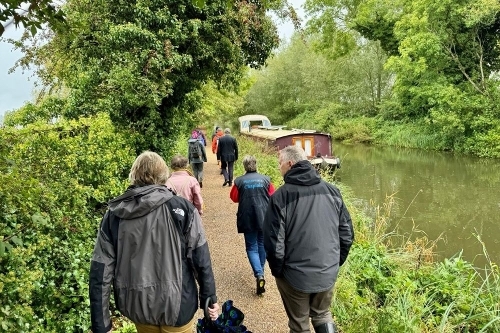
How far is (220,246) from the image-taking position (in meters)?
7.27

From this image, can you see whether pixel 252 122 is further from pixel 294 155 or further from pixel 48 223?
pixel 294 155

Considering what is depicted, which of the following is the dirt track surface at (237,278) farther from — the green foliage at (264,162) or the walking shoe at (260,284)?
the green foliage at (264,162)

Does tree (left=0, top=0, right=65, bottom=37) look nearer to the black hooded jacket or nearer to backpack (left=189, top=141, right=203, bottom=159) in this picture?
the black hooded jacket

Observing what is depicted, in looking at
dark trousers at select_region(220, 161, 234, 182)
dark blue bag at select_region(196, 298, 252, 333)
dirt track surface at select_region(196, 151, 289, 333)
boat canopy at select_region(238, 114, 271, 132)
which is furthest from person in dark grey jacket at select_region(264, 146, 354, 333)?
boat canopy at select_region(238, 114, 271, 132)

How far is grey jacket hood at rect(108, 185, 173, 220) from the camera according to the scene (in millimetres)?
2410

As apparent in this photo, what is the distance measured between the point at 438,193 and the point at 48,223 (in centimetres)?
1352

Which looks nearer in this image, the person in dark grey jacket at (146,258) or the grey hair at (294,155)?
the person in dark grey jacket at (146,258)

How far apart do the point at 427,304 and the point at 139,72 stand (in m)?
6.10

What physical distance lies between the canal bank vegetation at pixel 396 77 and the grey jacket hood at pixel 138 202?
15433 millimetres

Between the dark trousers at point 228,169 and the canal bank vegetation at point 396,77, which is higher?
the canal bank vegetation at point 396,77

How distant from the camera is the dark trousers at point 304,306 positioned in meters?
3.27

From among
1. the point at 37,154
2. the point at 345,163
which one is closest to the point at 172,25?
the point at 37,154

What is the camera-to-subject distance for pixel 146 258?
244 centimetres

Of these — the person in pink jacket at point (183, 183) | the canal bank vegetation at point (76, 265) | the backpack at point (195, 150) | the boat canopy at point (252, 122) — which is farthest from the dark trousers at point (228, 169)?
the boat canopy at point (252, 122)
